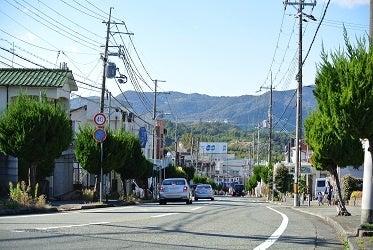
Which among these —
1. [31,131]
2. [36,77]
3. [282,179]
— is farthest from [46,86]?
[282,179]

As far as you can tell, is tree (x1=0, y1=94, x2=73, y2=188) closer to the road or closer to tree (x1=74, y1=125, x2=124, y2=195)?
tree (x1=74, y1=125, x2=124, y2=195)

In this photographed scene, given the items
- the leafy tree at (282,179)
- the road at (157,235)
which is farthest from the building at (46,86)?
the leafy tree at (282,179)

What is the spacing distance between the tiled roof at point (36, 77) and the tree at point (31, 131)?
1304 cm

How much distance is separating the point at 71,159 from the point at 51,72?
612cm

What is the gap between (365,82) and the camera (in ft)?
36.5

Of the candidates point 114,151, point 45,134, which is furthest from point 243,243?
point 114,151

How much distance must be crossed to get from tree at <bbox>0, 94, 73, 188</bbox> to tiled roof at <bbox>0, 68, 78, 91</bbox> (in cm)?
1304

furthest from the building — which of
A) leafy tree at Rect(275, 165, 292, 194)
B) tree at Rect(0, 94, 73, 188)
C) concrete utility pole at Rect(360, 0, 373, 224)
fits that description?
concrete utility pole at Rect(360, 0, 373, 224)

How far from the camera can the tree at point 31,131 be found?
75.5 feet

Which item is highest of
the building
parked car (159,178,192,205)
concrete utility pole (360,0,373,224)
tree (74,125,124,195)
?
the building

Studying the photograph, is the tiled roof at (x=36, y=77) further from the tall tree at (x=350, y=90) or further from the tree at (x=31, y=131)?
the tall tree at (x=350, y=90)

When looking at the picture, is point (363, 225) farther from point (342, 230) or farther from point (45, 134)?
point (45, 134)

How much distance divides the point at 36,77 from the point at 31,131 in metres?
15.6

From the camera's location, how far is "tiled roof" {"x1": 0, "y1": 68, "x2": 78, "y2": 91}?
1454 inches
